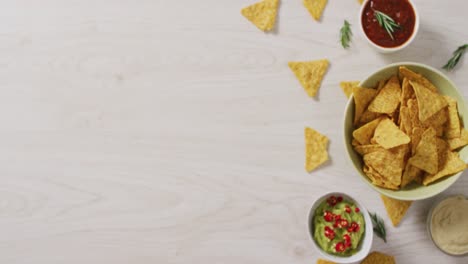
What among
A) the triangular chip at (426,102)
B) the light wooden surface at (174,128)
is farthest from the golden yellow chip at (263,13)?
the triangular chip at (426,102)

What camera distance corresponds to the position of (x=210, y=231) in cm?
162

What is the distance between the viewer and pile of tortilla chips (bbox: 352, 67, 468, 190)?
143cm

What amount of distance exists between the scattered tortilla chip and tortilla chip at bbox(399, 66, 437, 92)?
215 millimetres

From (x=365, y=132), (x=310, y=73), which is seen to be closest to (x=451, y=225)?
(x=365, y=132)

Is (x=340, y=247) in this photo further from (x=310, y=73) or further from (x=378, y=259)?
(x=310, y=73)

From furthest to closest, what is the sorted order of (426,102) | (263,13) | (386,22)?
1. (263,13)
2. (386,22)
3. (426,102)

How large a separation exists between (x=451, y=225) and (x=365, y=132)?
398mm

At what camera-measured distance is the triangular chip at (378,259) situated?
1.55 m

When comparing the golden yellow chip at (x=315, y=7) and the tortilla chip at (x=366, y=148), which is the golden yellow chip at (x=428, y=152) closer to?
the tortilla chip at (x=366, y=148)

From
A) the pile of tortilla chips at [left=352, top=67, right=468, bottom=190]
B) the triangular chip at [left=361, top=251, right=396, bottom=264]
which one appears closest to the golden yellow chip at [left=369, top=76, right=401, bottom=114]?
the pile of tortilla chips at [left=352, top=67, right=468, bottom=190]

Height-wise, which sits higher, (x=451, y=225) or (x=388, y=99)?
(x=388, y=99)

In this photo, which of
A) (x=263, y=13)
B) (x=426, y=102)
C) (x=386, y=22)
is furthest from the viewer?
(x=263, y=13)

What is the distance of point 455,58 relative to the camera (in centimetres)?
158

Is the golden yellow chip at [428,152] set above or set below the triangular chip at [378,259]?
above
